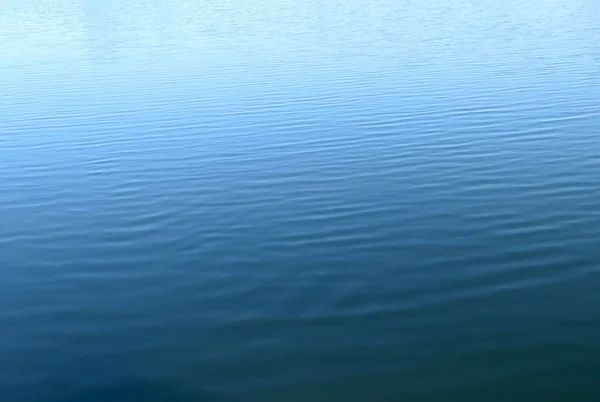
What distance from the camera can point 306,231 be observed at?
12.4m

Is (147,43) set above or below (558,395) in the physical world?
above

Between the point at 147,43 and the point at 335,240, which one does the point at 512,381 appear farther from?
the point at 147,43

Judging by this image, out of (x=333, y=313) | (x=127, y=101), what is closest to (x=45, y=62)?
(x=127, y=101)

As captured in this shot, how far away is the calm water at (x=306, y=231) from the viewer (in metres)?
8.77

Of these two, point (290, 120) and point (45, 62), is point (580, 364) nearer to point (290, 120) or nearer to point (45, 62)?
point (290, 120)

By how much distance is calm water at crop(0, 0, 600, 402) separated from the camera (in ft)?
28.8

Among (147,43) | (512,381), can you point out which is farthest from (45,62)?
(512,381)

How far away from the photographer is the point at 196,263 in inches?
449

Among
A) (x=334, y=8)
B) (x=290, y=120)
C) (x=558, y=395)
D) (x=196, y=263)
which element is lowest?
(x=558, y=395)

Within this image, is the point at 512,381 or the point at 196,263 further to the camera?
the point at 196,263

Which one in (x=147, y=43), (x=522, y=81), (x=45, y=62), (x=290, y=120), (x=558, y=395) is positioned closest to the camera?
(x=558, y=395)

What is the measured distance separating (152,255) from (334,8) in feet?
104

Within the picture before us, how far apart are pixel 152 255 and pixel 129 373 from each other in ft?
10.1

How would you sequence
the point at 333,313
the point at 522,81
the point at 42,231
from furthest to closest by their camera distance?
1. the point at 522,81
2. the point at 42,231
3. the point at 333,313
